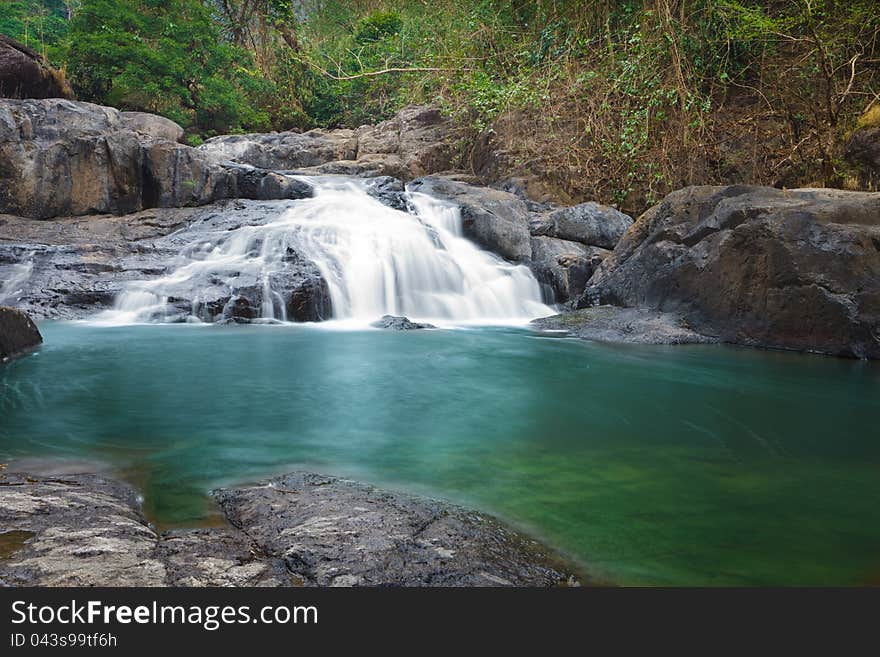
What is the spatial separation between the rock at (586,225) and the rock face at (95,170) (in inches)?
169

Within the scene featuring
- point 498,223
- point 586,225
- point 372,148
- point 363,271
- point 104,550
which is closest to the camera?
point 104,550

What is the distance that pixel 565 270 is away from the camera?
10273 millimetres

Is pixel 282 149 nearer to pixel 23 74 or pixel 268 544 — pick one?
pixel 23 74

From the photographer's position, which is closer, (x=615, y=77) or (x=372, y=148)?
(x=615, y=77)

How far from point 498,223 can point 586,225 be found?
1.53 m

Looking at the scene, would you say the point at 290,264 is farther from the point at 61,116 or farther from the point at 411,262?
the point at 61,116

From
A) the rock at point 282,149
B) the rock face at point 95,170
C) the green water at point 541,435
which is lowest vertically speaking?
the green water at point 541,435

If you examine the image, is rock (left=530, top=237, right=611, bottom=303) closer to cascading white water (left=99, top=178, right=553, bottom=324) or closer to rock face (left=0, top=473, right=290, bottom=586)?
cascading white water (left=99, top=178, right=553, bottom=324)

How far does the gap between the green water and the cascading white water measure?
200cm

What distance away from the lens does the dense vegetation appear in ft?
32.2

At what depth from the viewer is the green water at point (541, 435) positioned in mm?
2408

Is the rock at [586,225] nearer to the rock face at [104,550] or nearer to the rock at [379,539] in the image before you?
the rock at [379,539]

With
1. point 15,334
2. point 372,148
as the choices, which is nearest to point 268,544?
point 15,334

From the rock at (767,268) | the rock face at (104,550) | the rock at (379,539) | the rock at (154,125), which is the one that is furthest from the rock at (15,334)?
the rock at (154,125)
